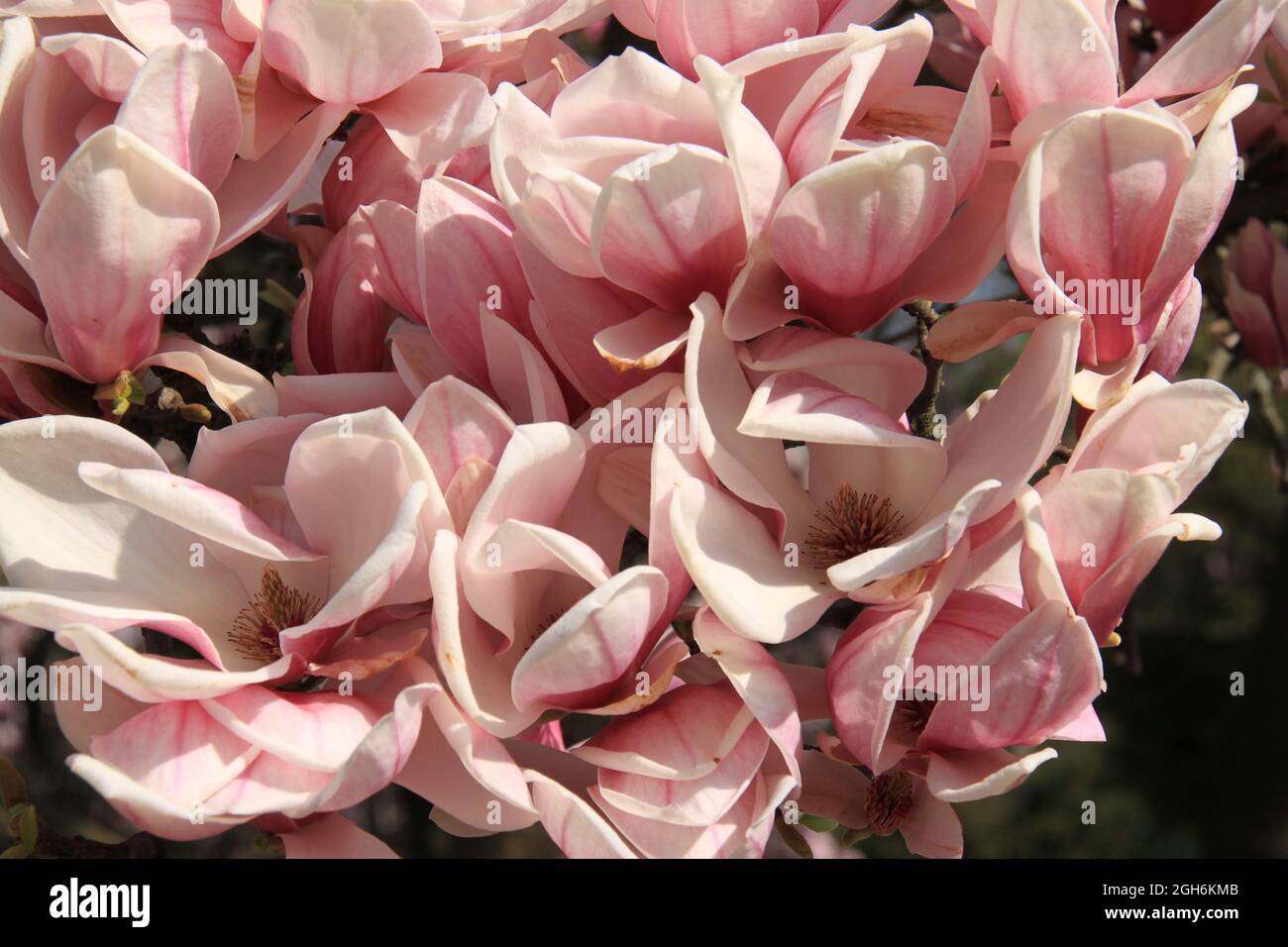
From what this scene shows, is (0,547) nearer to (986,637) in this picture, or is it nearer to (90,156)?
(90,156)

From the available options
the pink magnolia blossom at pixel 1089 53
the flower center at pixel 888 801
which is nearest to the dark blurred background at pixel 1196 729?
the flower center at pixel 888 801

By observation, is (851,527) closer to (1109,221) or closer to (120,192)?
(1109,221)

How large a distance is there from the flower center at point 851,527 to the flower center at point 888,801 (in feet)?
0.32

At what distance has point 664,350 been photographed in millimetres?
508

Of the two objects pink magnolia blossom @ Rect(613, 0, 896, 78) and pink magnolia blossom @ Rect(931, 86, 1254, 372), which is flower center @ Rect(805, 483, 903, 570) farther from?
pink magnolia blossom @ Rect(613, 0, 896, 78)

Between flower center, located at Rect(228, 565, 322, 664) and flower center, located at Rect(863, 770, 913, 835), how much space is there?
0.82 ft

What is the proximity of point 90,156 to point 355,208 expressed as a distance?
0.48ft

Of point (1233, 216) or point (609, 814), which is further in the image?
point (1233, 216)

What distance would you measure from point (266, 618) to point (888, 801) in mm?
271

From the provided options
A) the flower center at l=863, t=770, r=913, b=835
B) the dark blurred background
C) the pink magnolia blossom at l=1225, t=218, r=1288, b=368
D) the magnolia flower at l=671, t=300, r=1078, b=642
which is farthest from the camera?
the dark blurred background

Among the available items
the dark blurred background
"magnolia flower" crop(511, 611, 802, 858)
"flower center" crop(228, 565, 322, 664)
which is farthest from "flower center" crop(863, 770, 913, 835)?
the dark blurred background

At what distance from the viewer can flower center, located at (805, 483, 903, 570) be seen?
57cm

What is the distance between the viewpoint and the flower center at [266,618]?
564 millimetres
